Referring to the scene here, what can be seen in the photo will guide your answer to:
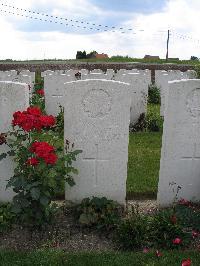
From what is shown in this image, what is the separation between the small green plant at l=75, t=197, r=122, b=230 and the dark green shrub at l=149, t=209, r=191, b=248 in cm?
41

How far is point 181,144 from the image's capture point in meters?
5.03

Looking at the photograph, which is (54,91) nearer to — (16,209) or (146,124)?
(146,124)

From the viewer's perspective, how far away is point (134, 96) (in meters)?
9.77

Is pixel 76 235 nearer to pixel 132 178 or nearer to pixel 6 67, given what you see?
pixel 132 178

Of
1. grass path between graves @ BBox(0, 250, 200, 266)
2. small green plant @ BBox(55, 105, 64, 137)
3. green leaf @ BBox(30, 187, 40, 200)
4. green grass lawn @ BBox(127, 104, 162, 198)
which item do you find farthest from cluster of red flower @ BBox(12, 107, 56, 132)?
small green plant @ BBox(55, 105, 64, 137)

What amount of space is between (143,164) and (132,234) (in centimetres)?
268

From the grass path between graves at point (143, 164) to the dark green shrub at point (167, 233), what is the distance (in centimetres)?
127

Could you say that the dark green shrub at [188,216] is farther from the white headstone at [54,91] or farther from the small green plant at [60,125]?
the white headstone at [54,91]

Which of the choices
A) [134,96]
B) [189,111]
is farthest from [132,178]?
[134,96]

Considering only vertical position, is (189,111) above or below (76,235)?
above

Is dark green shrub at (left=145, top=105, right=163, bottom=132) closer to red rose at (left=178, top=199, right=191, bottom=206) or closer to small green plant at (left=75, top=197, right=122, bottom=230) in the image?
red rose at (left=178, top=199, right=191, bottom=206)

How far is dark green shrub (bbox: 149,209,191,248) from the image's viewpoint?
4.35 m

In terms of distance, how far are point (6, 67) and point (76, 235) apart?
19.7 meters

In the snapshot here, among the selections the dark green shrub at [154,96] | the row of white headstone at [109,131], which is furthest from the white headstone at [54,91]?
the row of white headstone at [109,131]
